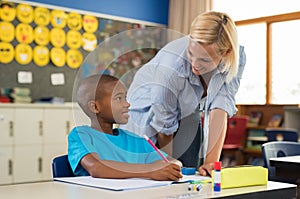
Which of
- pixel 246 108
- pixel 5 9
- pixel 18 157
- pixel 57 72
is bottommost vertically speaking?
pixel 18 157

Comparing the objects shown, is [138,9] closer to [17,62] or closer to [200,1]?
[200,1]

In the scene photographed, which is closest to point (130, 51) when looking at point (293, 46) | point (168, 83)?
point (168, 83)

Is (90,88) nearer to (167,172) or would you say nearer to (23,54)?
(167,172)

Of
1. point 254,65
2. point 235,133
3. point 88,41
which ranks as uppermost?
point 88,41

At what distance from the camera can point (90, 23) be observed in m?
5.52

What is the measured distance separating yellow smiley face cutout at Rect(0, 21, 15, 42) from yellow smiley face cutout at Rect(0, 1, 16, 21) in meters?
0.06

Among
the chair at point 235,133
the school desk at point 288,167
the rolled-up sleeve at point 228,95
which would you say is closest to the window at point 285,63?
the chair at point 235,133

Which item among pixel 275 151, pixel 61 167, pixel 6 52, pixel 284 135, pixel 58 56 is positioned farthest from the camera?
pixel 58 56

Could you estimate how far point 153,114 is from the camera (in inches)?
68.7

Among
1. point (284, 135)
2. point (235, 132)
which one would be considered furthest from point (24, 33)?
point (284, 135)

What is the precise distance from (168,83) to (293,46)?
13.8ft

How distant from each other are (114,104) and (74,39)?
406 centimetres

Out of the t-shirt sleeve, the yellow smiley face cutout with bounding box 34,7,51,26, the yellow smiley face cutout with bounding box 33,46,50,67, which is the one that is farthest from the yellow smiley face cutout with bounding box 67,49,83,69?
the t-shirt sleeve

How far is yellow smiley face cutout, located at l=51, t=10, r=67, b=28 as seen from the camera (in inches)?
205
